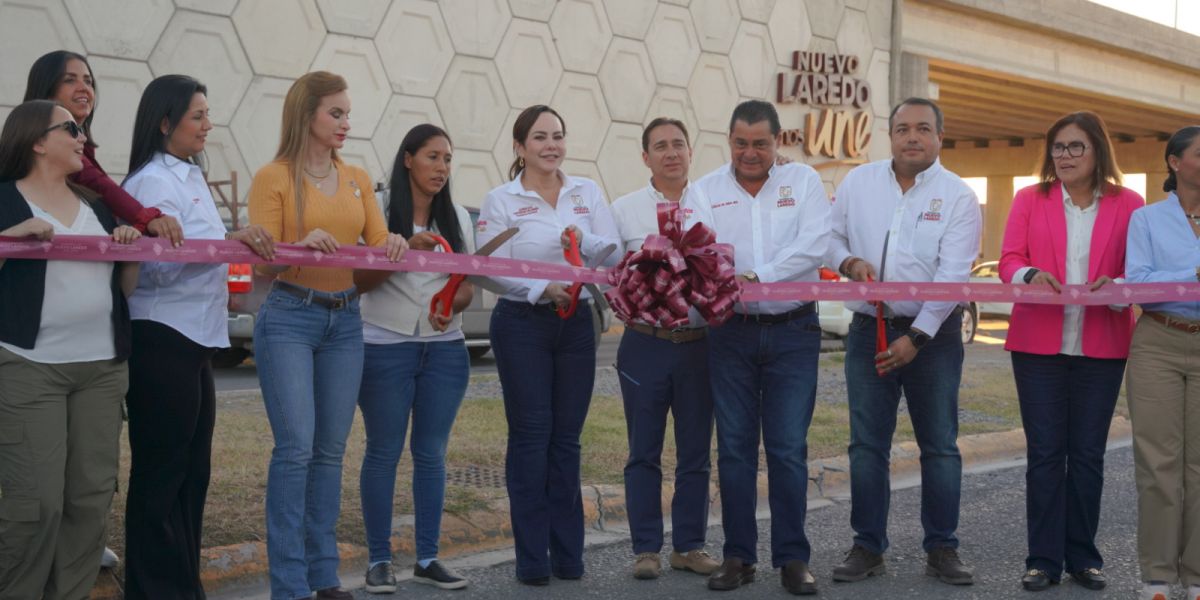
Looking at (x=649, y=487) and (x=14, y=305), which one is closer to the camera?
(x=14, y=305)

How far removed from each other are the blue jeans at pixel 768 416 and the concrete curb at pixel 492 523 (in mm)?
1359

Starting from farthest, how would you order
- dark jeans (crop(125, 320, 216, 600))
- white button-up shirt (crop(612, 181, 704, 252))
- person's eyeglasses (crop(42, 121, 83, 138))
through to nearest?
white button-up shirt (crop(612, 181, 704, 252))
dark jeans (crop(125, 320, 216, 600))
person's eyeglasses (crop(42, 121, 83, 138))

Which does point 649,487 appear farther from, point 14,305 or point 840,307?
point 840,307

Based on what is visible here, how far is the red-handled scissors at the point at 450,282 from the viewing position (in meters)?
5.83

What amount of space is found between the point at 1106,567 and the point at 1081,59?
1236 inches

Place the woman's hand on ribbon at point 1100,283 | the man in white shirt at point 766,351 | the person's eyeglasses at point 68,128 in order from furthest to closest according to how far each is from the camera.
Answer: the man in white shirt at point 766,351
the woman's hand on ribbon at point 1100,283
the person's eyeglasses at point 68,128

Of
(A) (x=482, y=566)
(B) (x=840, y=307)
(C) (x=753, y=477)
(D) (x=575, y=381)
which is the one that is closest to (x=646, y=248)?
(D) (x=575, y=381)

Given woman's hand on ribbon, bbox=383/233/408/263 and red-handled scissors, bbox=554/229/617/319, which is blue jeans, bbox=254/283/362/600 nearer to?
woman's hand on ribbon, bbox=383/233/408/263

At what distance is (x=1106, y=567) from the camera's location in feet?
21.0

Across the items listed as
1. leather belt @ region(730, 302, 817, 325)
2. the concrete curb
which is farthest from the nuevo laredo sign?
leather belt @ region(730, 302, 817, 325)

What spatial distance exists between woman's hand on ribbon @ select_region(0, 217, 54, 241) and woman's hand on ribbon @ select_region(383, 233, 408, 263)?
1.35m

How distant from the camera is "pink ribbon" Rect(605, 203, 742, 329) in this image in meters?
5.66

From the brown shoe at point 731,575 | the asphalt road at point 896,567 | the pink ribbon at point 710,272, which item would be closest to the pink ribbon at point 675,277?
the pink ribbon at point 710,272

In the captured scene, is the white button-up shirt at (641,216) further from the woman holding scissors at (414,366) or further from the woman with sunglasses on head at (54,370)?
the woman with sunglasses on head at (54,370)
